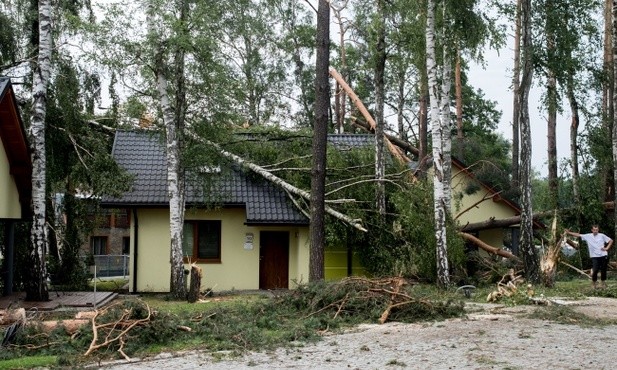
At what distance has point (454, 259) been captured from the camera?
20047 millimetres

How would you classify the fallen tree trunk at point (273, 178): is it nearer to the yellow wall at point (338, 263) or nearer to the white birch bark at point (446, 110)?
the yellow wall at point (338, 263)

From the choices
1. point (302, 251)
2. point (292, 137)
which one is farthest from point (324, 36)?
point (302, 251)

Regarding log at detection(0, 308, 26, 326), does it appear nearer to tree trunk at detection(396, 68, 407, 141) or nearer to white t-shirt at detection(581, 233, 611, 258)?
white t-shirt at detection(581, 233, 611, 258)

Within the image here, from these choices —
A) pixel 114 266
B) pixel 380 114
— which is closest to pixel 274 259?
pixel 380 114

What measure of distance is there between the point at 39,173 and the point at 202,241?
26.8ft

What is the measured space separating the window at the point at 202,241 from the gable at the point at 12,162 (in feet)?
19.4

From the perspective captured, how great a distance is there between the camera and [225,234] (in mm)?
23781

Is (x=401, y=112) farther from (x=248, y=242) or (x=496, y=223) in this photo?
(x=248, y=242)

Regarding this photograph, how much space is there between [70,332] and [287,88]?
102ft

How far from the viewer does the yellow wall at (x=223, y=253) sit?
75.7 ft

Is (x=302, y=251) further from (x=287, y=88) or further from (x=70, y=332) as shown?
(x=287, y=88)

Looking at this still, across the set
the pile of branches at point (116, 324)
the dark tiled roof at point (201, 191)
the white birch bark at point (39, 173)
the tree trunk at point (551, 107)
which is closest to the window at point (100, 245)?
the dark tiled roof at point (201, 191)

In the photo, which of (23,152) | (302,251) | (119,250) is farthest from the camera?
(119,250)

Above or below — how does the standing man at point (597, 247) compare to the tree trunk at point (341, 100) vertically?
below
